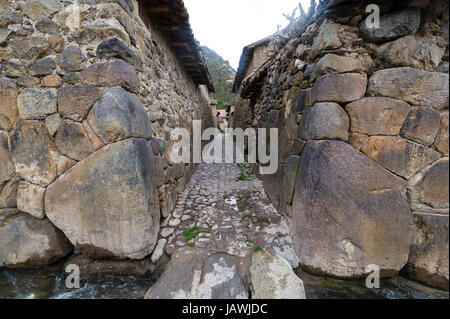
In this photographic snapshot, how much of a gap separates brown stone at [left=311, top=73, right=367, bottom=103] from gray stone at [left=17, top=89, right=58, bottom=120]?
267cm

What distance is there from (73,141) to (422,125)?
323cm

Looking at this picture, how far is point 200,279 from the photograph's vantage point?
1.56 metres

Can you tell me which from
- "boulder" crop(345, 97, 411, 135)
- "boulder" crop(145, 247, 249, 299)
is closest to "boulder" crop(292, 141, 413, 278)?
"boulder" crop(345, 97, 411, 135)

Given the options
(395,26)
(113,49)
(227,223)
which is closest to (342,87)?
(395,26)

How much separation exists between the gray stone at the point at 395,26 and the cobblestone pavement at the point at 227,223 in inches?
89.0

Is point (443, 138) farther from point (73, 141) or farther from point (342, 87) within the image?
point (73, 141)

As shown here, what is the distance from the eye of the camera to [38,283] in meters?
1.57

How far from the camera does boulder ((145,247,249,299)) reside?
145 centimetres

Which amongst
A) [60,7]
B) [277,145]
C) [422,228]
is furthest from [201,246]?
[60,7]

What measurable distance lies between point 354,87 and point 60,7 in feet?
9.68

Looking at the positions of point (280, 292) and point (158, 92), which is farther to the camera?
point (158, 92)

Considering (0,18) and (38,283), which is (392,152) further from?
(0,18)

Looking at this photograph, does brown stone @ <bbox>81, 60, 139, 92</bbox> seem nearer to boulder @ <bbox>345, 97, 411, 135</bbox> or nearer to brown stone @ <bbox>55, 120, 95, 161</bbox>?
brown stone @ <bbox>55, 120, 95, 161</bbox>

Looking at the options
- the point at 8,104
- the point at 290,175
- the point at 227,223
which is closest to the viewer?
the point at 8,104
